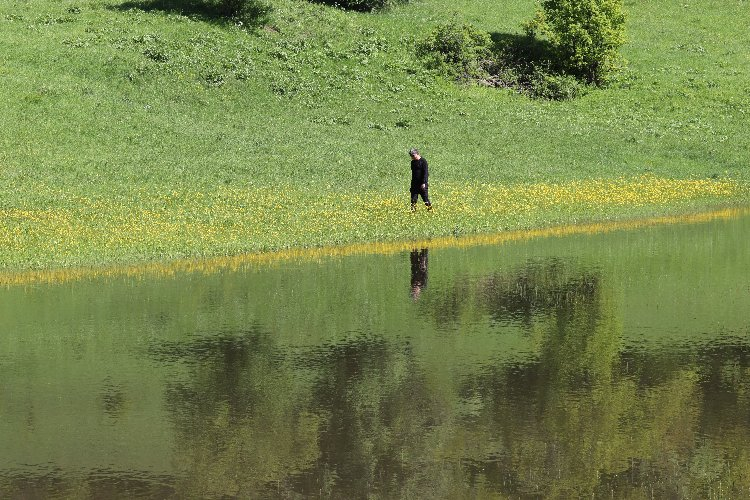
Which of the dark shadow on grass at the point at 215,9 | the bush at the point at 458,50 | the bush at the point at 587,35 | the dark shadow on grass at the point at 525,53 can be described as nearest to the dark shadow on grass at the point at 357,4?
the dark shadow on grass at the point at 215,9

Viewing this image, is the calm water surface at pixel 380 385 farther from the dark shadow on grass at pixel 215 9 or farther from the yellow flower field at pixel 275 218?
the dark shadow on grass at pixel 215 9

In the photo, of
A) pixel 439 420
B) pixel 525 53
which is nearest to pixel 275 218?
pixel 439 420

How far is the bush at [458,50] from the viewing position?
5953 centimetres

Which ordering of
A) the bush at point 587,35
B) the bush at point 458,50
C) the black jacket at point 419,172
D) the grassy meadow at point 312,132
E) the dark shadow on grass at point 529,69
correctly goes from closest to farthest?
the grassy meadow at point 312,132, the black jacket at point 419,172, the dark shadow on grass at point 529,69, the bush at point 458,50, the bush at point 587,35

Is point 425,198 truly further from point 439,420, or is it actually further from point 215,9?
point 215,9

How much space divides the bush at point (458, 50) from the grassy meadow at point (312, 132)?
1069 millimetres

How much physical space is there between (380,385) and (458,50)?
48.7 metres

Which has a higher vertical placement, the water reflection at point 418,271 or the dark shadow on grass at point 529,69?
the dark shadow on grass at point 529,69

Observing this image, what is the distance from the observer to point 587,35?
6006cm

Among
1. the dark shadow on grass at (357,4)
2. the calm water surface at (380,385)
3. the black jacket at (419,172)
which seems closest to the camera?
the calm water surface at (380,385)

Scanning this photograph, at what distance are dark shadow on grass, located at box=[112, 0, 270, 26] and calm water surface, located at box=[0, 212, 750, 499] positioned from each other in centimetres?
3986

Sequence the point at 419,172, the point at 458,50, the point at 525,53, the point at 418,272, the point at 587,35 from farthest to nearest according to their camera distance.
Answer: the point at 525,53 → the point at 458,50 → the point at 587,35 → the point at 419,172 → the point at 418,272

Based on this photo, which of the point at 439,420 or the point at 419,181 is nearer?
the point at 439,420

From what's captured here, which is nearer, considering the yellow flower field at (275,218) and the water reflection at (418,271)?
the water reflection at (418,271)
